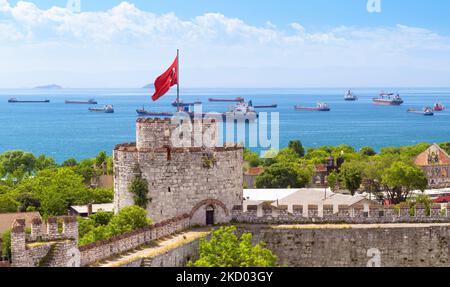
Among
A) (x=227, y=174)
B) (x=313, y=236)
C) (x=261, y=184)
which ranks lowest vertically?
(x=261, y=184)

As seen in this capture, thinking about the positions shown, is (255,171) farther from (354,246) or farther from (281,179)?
(354,246)

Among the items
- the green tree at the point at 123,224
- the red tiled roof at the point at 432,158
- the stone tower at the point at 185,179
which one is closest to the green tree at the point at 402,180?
the stone tower at the point at 185,179

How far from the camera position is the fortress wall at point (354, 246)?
2938 cm

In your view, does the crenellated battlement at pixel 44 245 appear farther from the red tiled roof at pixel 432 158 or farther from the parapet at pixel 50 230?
the red tiled roof at pixel 432 158

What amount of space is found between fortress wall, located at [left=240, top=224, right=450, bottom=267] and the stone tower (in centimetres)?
147

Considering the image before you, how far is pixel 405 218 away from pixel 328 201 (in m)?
14.0

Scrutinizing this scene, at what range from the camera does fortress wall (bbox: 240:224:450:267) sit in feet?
96.4

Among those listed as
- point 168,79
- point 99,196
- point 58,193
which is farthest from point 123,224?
point 99,196

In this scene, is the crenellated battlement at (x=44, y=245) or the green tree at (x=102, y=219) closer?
the crenellated battlement at (x=44, y=245)

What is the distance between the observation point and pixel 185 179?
2919cm

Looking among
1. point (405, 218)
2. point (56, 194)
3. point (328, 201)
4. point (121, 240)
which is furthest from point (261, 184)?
point (121, 240)

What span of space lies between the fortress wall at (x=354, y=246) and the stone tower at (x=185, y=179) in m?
1.47
